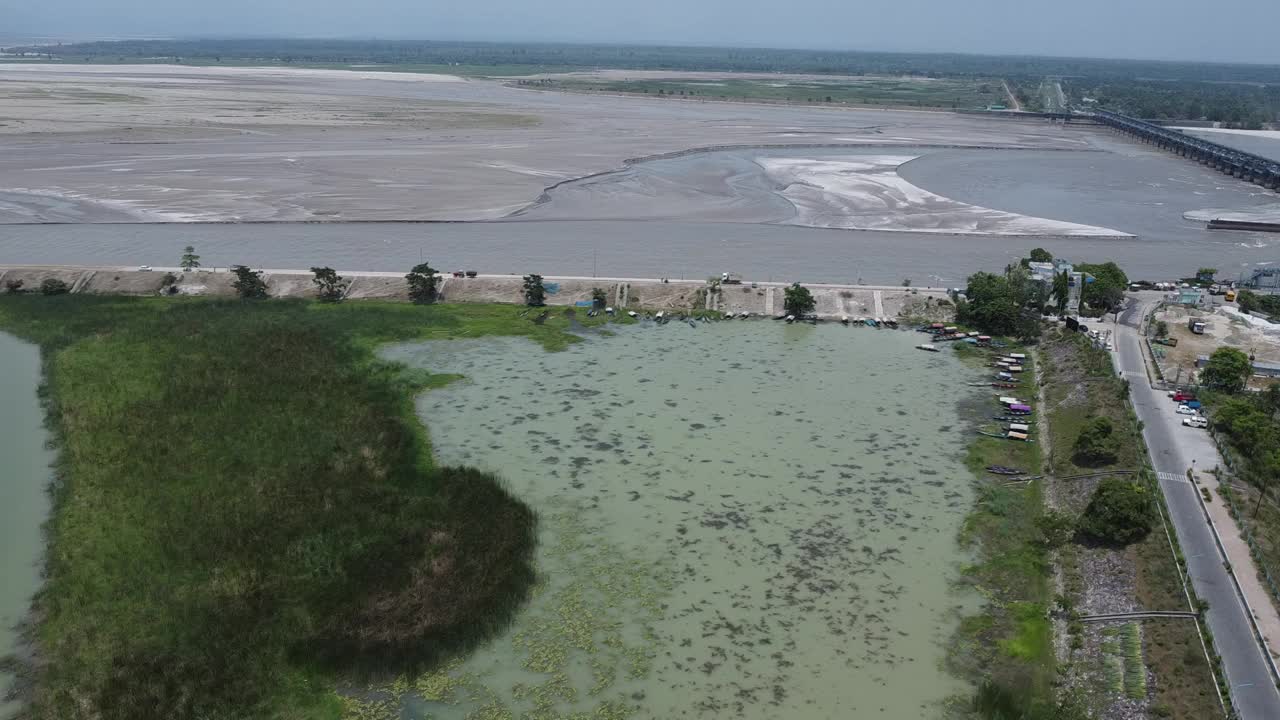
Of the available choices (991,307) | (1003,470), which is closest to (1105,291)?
(991,307)

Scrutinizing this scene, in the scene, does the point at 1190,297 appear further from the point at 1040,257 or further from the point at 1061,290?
the point at 1040,257

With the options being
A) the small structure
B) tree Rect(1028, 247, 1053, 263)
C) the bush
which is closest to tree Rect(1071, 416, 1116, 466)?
the bush

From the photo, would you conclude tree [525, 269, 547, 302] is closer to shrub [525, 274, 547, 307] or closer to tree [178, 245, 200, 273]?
shrub [525, 274, 547, 307]

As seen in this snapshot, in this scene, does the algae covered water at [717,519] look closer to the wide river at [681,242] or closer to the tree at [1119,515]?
the tree at [1119,515]

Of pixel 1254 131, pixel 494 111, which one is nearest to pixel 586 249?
pixel 494 111

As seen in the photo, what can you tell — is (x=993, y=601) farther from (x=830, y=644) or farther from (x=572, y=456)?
(x=572, y=456)

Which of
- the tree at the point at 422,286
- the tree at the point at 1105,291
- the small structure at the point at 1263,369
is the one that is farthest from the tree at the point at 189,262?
the small structure at the point at 1263,369
